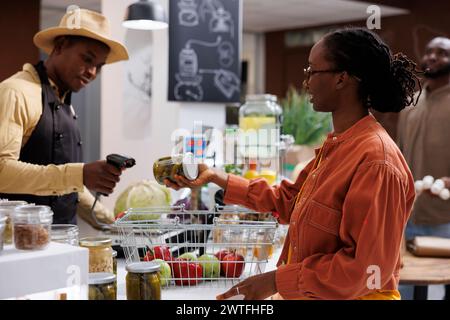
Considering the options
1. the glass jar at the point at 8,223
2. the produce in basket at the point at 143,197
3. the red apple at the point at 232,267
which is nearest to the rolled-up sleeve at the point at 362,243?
the red apple at the point at 232,267

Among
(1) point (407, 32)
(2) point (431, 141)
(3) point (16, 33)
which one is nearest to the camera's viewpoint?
(2) point (431, 141)

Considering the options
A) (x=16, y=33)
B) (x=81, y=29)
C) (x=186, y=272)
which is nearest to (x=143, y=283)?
(x=186, y=272)

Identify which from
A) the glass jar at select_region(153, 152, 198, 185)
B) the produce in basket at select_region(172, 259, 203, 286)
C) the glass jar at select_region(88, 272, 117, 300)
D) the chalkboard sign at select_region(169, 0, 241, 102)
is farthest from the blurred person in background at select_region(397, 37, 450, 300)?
the glass jar at select_region(88, 272, 117, 300)

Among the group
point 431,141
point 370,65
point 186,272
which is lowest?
point 186,272

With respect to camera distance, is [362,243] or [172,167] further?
[172,167]

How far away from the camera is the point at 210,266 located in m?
2.02

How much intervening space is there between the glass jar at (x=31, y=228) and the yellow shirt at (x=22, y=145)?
28.8 inches

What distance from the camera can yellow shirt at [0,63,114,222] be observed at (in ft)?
7.63

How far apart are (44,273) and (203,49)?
372 cm

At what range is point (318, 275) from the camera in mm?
1615

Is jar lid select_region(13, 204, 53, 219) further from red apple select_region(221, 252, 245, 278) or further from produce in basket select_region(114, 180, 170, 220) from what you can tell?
produce in basket select_region(114, 180, 170, 220)

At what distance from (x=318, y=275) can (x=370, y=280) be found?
135 mm

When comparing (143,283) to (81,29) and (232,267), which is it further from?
(81,29)

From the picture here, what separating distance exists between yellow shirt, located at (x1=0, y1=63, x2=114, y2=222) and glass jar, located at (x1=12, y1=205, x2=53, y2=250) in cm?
73
